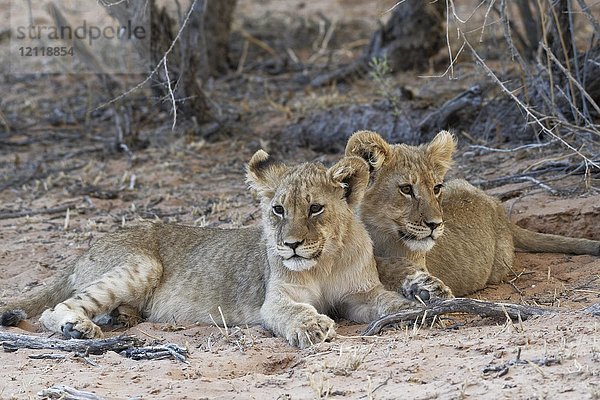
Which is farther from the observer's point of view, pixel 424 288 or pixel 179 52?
pixel 179 52

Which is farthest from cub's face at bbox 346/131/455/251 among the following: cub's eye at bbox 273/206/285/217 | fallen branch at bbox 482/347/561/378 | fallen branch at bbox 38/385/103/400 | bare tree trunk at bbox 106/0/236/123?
bare tree trunk at bbox 106/0/236/123

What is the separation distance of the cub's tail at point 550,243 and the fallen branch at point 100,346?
2.91 meters

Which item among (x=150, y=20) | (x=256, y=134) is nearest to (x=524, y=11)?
(x=256, y=134)

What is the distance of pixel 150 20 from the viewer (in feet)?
33.2

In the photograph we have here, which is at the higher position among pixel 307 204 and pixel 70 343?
pixel 307 204

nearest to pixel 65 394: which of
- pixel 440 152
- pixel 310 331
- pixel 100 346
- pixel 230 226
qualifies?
pixel 100 346

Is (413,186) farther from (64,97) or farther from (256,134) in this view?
(64,97)

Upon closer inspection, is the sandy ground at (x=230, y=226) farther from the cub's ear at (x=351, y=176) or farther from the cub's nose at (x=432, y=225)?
the cub's ear at (x=351, y=176)

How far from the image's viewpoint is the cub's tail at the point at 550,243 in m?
7.00

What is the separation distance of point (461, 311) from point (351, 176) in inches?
40.1

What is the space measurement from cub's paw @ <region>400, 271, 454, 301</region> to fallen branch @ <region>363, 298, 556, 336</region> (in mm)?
318

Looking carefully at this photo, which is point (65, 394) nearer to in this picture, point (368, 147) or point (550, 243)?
point (368, 147)

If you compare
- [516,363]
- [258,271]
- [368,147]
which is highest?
[368,147]

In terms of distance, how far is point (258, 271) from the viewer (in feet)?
20.9
